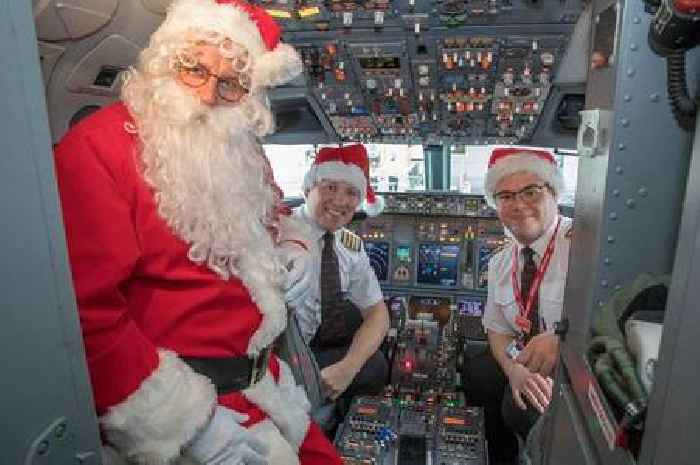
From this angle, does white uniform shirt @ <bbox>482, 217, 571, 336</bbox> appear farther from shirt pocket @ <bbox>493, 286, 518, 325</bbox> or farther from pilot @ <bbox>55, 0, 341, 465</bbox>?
pilot @ <bbox>55, 0, 341, 465</bbox>

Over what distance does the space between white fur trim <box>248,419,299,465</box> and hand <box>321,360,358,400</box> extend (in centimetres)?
88

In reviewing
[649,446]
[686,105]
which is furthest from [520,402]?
[686,105]

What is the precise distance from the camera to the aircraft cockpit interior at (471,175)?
859 mm

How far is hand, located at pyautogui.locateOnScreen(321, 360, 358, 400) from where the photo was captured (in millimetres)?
2408

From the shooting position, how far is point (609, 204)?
130 centimetres

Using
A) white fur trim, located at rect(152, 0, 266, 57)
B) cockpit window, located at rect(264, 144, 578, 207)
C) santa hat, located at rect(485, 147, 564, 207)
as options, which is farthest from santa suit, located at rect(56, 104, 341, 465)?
cockpit window, located at rect(264, 144, 578, 207)

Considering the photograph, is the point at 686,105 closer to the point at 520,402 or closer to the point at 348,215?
the point at 520,402

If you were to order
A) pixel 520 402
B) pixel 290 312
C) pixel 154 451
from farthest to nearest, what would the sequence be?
pixel 520 402
pixel 290 312
pixel 154 451

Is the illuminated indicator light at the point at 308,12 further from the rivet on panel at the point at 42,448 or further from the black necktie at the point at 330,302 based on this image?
the rivet on panel at the point at 42,448

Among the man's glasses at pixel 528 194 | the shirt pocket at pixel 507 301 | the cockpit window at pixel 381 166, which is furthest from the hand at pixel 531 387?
the cockpit window at pixel 381 166

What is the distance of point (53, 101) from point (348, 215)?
5.68ft

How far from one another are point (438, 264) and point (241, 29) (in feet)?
13.0

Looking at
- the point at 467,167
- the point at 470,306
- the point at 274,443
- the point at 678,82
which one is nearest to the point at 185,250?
the point at 274,443

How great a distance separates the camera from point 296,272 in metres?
1.70
